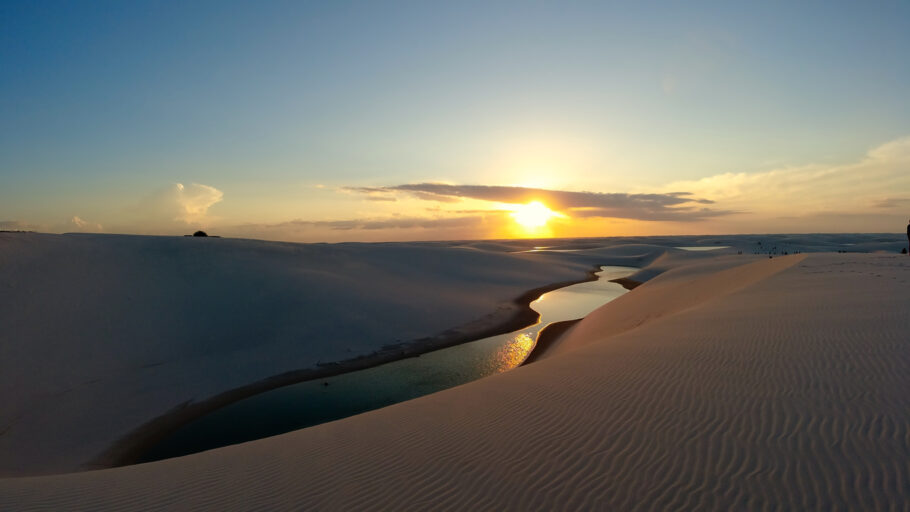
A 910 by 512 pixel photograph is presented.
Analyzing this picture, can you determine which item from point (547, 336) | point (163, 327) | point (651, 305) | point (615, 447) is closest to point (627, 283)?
point (651, 305)

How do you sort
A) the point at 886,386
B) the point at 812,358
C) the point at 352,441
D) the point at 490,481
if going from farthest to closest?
the point at 812,358 → the point at 352,441 → the point at 886,386 → the point at 490,481

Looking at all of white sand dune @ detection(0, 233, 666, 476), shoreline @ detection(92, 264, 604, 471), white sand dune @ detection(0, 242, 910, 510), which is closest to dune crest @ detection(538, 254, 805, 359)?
shoreline @ detection(92, 264, 604, 471)

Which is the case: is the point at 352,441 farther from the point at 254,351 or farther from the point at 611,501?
the point at 254,351

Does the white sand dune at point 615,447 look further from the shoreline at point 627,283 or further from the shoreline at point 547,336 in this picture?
the shoreline at point 627,283

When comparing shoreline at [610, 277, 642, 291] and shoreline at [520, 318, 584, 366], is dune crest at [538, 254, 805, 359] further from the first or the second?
shoreline at [610, 277, 642, 291]

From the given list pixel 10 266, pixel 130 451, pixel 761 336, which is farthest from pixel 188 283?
pixel 761 336

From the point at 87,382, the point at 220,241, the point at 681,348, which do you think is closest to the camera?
the point at 681,348

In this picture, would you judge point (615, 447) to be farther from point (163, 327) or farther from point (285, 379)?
point (163, 327)
